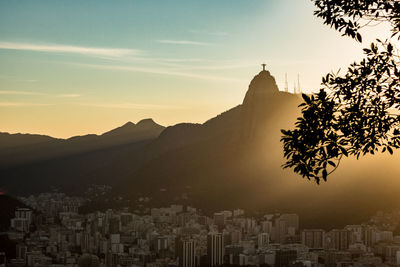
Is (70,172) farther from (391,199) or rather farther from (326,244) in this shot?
(326,244)

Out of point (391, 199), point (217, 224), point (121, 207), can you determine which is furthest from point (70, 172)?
point (391, 199)

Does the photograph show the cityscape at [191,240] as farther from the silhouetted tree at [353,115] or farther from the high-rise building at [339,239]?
the silhouetted tree at [353,115]

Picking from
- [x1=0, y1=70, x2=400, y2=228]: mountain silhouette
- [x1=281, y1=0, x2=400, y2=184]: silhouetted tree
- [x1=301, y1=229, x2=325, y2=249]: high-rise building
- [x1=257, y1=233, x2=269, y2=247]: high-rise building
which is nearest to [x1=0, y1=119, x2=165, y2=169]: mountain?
[x1=0, y1=70, x2=400, y2=228]: mountain silhouette

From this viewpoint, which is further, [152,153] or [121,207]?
[152,153]

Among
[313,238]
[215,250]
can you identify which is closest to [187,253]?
[215,250]

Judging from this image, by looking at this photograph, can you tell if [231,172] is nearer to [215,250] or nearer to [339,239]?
[339,239]

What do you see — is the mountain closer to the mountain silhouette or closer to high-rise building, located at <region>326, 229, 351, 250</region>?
the mountain silhouette
